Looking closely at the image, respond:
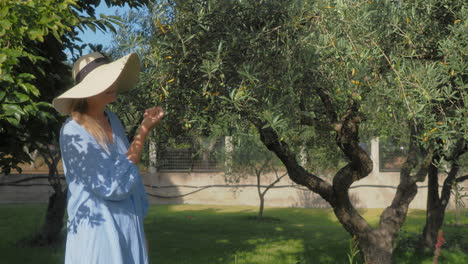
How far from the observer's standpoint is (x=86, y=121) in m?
3.47

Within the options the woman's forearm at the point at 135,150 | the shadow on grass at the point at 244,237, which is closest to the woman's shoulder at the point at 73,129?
the woman's forearm at the point at 135,150

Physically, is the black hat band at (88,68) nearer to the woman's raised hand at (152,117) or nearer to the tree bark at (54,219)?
the woman's raised hand at (152,117)

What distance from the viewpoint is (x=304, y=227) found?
21953 mm

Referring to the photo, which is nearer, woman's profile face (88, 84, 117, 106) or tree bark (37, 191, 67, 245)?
woman's profile face (88, 84, 117, 106)

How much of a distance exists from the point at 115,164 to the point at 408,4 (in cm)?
459

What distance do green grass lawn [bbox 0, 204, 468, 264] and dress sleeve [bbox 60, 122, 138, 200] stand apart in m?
4.96

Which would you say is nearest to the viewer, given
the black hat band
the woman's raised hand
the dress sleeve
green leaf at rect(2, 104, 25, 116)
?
the dress sleeve

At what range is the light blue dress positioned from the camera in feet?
10.8

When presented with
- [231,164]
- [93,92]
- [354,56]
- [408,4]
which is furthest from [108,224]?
[231,164]

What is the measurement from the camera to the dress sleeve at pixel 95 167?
129 inches

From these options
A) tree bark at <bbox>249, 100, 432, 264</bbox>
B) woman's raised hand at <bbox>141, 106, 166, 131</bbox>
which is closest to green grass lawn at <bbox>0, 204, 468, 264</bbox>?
tree bark at <bbox>249, 100, 432, 264</bbox>

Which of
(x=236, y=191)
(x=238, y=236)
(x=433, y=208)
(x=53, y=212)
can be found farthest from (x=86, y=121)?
(x=236, y=191)

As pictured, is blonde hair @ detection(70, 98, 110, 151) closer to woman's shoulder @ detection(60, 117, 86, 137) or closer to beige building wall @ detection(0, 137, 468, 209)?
woman's shoulder @ detection(60, 117, 86, 137)

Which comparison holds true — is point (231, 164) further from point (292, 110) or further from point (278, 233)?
point (292, 110)
